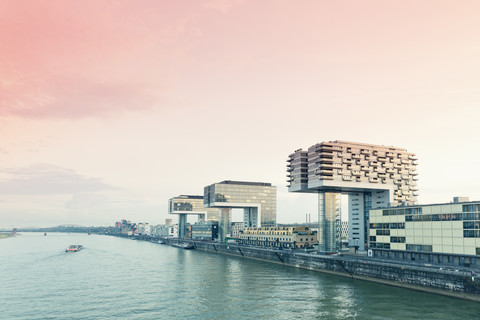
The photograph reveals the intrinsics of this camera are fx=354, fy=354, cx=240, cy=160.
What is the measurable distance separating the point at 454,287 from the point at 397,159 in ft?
317

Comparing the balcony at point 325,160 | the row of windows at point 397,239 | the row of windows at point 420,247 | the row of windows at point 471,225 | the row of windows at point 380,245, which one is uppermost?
the balcony at point 325,160

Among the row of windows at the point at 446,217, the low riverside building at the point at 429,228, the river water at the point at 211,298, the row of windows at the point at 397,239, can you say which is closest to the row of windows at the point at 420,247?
the low riverside building at the point at 429,228

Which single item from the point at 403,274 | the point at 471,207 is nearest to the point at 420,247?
the point at 471,207

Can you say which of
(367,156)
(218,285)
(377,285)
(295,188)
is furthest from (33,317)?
(367,156)

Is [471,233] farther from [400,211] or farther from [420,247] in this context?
[400,211]

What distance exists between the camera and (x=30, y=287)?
8894cm

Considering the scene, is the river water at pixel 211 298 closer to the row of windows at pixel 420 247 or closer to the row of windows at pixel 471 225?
the row of windows at pixel 420 247

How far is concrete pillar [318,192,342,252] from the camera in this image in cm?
15300

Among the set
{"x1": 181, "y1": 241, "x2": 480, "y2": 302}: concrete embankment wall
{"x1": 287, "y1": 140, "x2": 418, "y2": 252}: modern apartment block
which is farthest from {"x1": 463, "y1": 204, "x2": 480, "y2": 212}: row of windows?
{"x1": 287, "y1": 140, "x2": 418, "y2": 252}: modern apartment block

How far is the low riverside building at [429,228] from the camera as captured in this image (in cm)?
9075

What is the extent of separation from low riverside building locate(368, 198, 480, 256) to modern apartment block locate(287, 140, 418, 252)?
28821 mm

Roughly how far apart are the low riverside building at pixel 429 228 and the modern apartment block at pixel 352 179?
94.6 feet

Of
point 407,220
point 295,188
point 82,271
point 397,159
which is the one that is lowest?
point 82,271

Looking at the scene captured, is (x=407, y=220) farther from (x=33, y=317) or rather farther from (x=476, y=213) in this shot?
(x=33, y=317)
